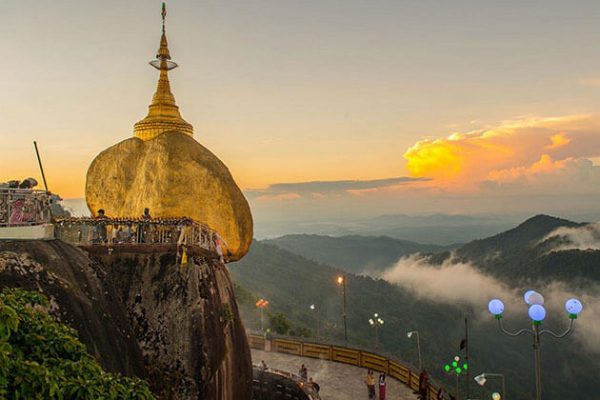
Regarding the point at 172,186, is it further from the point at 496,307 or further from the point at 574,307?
the point at 574,307

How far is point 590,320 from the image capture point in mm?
165125

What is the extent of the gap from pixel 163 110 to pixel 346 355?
61.2ft

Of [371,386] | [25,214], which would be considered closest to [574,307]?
[371,386]

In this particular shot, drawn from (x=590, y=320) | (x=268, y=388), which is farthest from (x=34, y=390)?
(x=590, y=320)

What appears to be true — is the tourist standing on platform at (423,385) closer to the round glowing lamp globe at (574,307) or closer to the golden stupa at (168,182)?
the golden stupa at (168,182)

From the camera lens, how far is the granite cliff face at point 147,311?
1281cm

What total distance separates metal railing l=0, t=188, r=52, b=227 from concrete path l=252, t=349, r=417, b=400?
56.0 feet

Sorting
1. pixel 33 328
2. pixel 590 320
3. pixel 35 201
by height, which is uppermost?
pixel 35 201

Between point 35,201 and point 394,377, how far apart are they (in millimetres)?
21069

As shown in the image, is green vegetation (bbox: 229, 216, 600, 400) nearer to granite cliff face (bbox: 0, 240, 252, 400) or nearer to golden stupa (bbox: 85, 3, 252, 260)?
golden stupa (bbox: 85, 3, 252, 260)

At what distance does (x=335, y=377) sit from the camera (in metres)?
28.7

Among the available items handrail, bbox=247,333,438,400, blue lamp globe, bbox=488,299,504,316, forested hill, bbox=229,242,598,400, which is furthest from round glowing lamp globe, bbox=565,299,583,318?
forested hill, bbox=229,242,598,400

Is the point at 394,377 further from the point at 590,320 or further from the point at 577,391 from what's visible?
the point at 590,320

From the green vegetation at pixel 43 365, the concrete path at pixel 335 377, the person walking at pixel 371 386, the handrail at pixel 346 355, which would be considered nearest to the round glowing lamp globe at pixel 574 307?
the handrail at pixel 346 355
